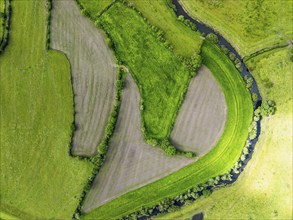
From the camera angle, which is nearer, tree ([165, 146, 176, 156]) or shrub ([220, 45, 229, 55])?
tree ([165, 146, 176, 156])

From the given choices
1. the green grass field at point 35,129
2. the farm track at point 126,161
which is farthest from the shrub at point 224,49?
the green grass field at point 35,129

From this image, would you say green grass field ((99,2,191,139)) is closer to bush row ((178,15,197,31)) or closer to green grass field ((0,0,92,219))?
bush row ((178,15,197,31))

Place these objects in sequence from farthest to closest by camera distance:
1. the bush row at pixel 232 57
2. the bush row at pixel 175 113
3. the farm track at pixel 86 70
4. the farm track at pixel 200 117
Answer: the farm track at pixel 86 70 → the farm track at pixel 200 117 → the bush row at pixel 232 57 → the bush row at pixel 175 113

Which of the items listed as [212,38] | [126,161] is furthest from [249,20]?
[126,161]

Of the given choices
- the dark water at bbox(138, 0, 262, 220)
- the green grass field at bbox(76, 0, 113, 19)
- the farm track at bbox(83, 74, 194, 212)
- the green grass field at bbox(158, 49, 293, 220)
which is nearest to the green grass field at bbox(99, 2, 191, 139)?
the farm track at bbox(83, 74, 194, 212)

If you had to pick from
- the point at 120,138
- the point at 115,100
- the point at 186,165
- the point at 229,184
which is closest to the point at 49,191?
the point at 120,138

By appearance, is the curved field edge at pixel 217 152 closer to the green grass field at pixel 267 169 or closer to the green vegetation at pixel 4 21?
the green grass field at pixel 267 169

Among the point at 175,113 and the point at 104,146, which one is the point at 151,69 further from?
the point at 104,146
